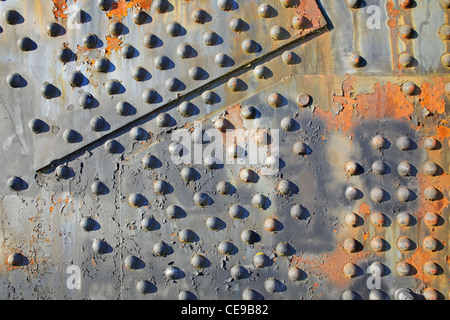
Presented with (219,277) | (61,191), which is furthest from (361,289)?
(61,191)

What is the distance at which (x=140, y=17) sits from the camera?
210 cm

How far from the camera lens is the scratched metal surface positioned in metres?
1.97

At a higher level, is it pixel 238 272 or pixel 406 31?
pixel 406 31

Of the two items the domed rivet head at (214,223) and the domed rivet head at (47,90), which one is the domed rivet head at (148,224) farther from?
the domed rivet head at (47,90)

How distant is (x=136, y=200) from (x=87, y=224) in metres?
0.30

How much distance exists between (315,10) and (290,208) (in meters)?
1.06

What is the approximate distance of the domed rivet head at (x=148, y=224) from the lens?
201 centimetres

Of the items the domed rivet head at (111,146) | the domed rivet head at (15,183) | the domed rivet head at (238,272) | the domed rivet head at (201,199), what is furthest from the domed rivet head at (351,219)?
the domed rivet head at (15,183)

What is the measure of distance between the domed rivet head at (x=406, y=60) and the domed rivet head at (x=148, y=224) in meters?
1.56

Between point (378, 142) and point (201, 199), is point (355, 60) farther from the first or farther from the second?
point (201, 199)

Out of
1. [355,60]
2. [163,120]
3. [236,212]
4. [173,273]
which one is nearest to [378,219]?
[236,212]

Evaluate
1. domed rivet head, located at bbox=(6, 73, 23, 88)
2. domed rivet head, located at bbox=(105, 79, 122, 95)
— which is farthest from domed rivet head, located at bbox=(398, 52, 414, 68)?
domed rivet head, located at bbox=(6, 73, 23, 88)
